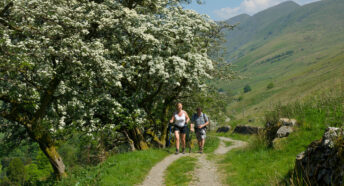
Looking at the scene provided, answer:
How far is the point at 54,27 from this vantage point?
1211 cm

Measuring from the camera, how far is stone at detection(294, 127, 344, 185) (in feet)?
21.1

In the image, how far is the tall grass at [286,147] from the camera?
9859mm

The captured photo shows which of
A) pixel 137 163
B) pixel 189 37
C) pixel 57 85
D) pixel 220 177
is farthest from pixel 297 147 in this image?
pixel 57 85

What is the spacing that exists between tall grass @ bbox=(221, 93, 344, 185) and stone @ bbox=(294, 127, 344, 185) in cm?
117

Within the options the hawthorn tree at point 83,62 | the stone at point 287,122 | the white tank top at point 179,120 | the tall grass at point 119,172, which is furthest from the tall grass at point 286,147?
the hawthorn tree at point 83,62

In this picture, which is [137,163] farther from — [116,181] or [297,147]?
[297,147]

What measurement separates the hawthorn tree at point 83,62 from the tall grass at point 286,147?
5.08 m

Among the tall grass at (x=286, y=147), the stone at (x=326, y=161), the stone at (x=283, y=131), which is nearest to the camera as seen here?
the stone at (x=326, y=161)

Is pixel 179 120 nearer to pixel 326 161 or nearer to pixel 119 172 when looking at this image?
pixel 119 172

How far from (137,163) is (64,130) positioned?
3.96 metres

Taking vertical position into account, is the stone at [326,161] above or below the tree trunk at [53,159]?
above

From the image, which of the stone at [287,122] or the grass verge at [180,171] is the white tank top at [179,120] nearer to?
the grass verge at [180,171]

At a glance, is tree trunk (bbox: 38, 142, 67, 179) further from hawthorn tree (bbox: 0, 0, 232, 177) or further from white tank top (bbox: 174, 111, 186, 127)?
white tank top (bbox: 174, 111, 186, 127)

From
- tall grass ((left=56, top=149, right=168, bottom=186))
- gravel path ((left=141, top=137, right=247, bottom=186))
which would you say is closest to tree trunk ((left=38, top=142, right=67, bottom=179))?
tall grass ((left=56, top=149, right=168, bottom=186))
